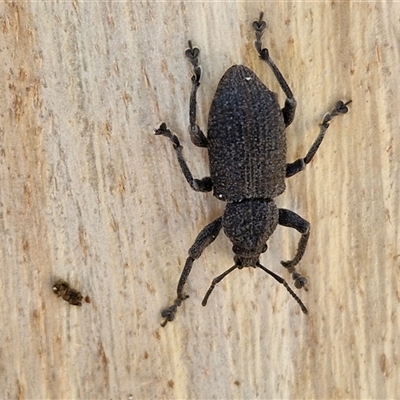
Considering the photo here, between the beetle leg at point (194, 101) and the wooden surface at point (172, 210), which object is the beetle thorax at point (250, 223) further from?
the beetle leg at point (194, 101)

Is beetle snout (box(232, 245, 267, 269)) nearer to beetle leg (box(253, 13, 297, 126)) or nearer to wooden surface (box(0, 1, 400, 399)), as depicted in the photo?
wooden surface (box(0, 1, 400, 399))

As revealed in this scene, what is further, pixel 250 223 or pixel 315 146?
pixel 315 146

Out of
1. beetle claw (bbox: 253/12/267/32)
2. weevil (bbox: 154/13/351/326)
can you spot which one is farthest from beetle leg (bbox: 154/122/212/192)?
beetle claw (bbox: 253/12/267/32)

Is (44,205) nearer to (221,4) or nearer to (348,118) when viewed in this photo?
(221,4)

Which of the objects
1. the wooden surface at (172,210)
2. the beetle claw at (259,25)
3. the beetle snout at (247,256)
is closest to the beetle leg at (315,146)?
the wooden surface at (172,210)

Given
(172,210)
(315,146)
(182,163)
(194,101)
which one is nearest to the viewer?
(194,101)

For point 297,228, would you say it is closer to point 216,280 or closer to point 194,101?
point 216,280

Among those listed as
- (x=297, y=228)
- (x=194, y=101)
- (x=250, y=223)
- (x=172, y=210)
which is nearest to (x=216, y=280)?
(x=250, y=223)

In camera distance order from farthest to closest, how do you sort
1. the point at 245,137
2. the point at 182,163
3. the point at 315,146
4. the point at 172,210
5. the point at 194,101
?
the point at 172,210 → the point at 315,146 → the point at 182,163 → the point at 194,101 → the point at 245,137
